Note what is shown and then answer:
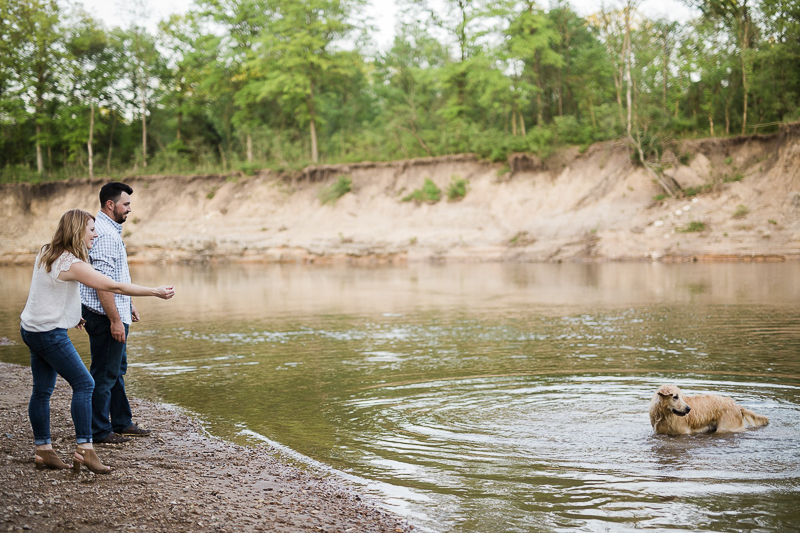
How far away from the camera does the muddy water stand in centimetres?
568

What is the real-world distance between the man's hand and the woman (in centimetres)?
66

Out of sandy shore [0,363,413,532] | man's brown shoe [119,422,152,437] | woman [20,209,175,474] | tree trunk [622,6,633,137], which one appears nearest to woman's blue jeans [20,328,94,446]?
woman [20,209,175,474]

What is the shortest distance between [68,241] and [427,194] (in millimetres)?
44181

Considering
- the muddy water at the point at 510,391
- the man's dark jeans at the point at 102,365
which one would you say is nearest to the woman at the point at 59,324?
the man's dark jeans at the point at 102,365

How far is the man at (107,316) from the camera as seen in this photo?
6.76 metres

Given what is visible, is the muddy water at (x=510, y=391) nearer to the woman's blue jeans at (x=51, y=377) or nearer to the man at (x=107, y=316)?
the man at (x=107, y=316)

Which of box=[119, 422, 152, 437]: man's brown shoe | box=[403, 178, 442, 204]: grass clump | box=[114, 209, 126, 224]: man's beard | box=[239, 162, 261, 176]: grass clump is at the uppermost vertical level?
box=[239, 162, 261, 176]: grass clump

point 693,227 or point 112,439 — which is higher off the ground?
point 693,227

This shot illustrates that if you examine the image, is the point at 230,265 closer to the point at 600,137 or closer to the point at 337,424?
the point at 600,137

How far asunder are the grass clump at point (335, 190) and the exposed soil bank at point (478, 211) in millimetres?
442

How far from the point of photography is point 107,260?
22.5 feet

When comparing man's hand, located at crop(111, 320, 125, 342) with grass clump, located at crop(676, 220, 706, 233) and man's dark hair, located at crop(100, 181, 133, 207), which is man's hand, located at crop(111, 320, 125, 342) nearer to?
man's dark hair, located at crop(100, 181, 133, 207)

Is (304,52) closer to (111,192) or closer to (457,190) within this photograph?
(457,190)

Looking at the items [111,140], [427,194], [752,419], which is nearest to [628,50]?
[427,194]
